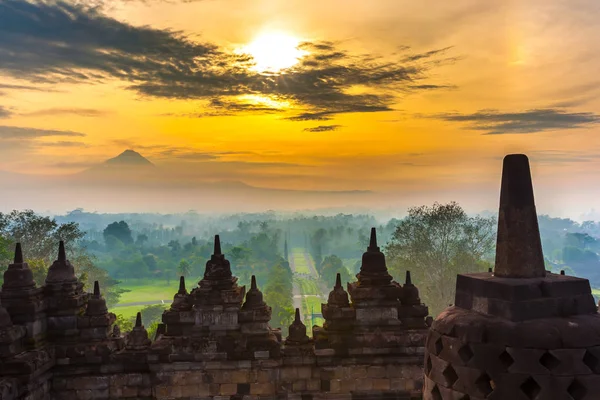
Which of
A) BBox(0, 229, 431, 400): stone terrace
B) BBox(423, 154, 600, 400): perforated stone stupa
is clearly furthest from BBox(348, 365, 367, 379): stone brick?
BBox(423, 154, 600, 400): perforated stone stupa

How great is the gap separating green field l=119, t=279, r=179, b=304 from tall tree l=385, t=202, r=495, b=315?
63494 millimetres

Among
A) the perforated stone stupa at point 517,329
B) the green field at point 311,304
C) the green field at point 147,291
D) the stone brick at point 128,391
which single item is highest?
the perforated stone stupa at point 517,329

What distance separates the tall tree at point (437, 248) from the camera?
1692 inches

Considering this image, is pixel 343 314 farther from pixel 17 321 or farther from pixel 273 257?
pixel 273 257

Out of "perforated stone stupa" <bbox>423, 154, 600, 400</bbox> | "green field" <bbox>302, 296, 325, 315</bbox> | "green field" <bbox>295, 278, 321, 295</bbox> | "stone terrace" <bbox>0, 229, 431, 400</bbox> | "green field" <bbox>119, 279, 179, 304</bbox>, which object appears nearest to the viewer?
"perforated stone stupa" <bbox>423, 154, 600, 400</bbox>

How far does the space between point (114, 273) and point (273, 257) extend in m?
40.9

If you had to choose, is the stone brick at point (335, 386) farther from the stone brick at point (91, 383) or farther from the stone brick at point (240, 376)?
the stone brick at point (91, 383)

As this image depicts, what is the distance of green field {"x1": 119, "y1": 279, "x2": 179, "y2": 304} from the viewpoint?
9375 cm

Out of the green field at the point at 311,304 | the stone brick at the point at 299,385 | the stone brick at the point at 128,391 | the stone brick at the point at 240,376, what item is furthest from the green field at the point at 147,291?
the stone brick at the point at 299,385

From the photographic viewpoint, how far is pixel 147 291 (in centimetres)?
10169

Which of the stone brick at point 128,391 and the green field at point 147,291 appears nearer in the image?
the stone brick at point 128,391

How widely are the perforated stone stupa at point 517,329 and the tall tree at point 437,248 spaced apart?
39.5 metres

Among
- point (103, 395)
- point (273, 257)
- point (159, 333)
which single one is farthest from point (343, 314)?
point (273, 257)

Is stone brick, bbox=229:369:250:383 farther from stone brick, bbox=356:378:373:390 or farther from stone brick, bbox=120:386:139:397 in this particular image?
stone brick, bbox=356:378:373:390
